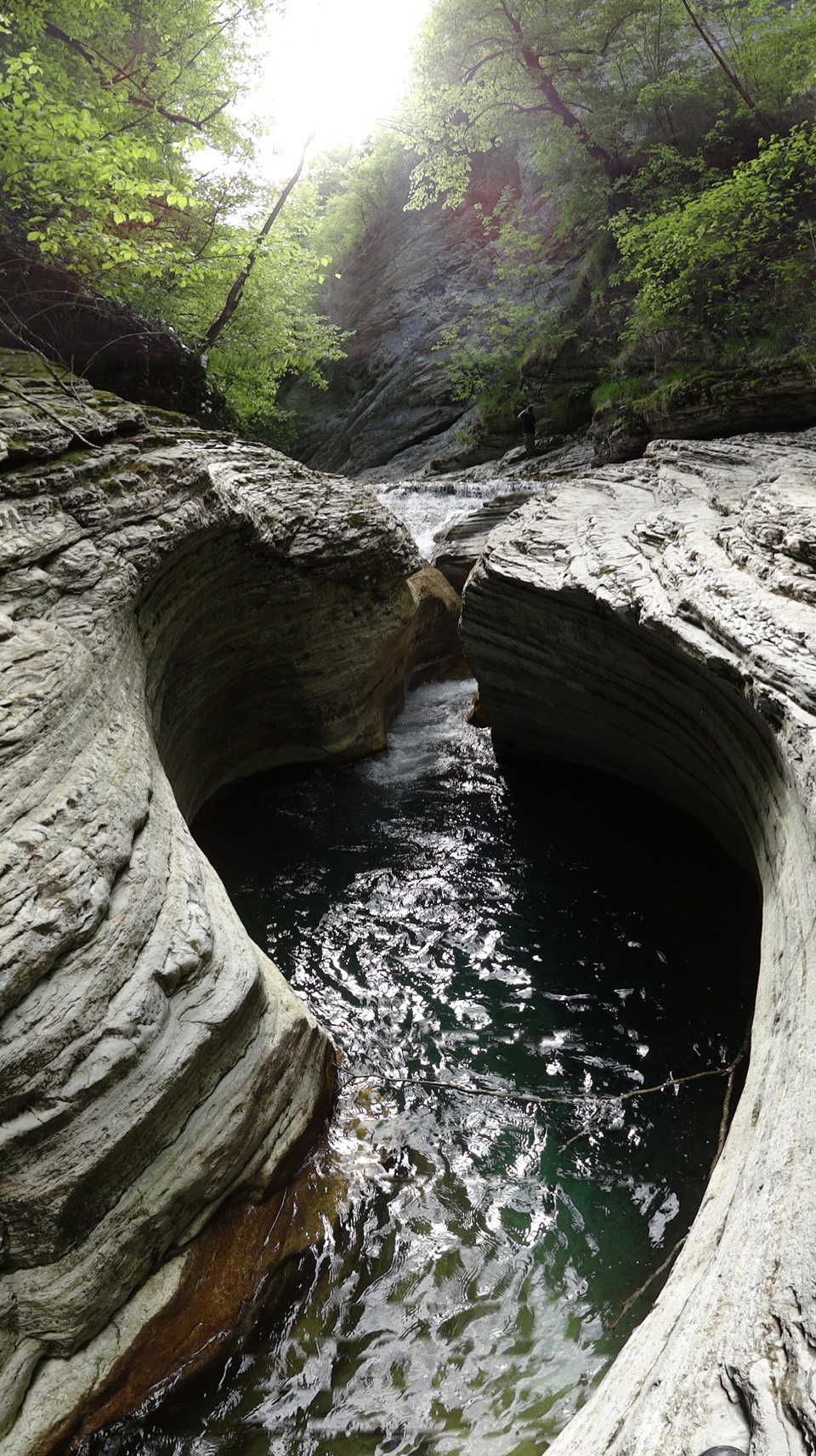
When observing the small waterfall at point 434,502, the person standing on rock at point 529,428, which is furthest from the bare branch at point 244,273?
the person standing on rock at point 529,428

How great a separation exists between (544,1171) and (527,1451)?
Answer: 1296 millimetres

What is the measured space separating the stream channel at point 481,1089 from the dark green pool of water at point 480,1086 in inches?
0.5

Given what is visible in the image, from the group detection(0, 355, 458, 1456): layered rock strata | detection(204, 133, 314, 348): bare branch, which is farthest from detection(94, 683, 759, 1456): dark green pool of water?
detection(204, 133, 314, 348): bare branch

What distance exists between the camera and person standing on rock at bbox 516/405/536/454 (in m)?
17.7

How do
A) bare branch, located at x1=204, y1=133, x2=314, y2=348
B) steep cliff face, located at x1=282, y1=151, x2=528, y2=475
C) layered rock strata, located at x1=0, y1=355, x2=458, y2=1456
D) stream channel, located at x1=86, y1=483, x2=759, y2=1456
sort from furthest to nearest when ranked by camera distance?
steep cliff face, located at x1=282, y1=151, x2=528, y2=475, bare branch, located at x1=204, y1=133, x2=314, y2=348, stream channel, located at x1=86, y1=483, x2=759, y2=1456, layered rock strata, located at x1=0, y1=355, x2=458, y2=1456

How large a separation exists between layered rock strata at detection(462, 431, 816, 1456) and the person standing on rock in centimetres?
810

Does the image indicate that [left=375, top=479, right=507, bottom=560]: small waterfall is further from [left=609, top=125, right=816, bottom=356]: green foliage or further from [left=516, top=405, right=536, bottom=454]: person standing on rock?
[left=609, top=125, right=816, bottom=356]: green foliage

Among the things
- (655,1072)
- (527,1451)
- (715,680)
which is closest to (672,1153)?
(655,1072)

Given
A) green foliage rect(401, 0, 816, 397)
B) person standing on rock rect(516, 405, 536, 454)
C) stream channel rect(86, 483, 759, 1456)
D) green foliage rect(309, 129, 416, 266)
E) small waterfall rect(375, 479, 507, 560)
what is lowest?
stream channel rect(86, 483, 759, 1456)

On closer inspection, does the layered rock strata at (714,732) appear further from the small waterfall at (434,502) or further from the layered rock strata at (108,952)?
the small waterfall at (434,502)

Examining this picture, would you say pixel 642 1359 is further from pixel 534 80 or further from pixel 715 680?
pixel 534 80

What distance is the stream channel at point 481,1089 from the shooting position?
2.80 meters

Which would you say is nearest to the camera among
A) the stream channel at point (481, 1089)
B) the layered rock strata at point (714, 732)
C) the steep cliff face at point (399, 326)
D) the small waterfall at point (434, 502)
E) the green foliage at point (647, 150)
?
the layered rock strata at point (714, 732)

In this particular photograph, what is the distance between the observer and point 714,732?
4.85m
